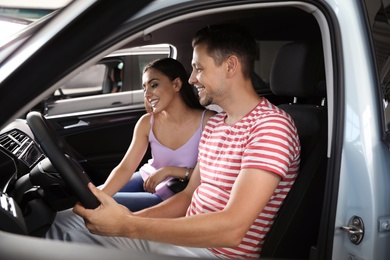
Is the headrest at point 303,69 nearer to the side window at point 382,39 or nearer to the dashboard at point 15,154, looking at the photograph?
the side window at point 382,39

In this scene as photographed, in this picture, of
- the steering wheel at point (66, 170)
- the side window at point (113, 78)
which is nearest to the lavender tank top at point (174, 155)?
the steering wheel at point (66, 170)

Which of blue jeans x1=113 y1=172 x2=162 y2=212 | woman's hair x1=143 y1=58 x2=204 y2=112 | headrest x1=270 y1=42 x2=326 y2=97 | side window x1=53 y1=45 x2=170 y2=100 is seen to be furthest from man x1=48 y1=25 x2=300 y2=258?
side window x1=53 y1=45 x2=170 y2=100

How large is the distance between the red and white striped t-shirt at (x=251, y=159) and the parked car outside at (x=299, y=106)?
5 cm

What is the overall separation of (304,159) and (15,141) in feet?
4.51

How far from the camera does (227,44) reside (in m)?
1.89

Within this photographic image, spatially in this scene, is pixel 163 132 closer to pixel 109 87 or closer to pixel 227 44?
pixel 227 44

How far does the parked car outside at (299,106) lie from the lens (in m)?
1.23

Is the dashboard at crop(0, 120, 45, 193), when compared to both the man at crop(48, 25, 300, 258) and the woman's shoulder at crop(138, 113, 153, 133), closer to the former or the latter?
the man at crop(48, 25, 300, 258)

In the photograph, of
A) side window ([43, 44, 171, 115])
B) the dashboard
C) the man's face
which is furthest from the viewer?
side window ([43, 44, 171, 115])

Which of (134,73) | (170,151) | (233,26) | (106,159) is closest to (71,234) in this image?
(170,151)

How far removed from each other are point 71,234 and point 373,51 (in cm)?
125

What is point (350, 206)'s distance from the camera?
5.27 ft

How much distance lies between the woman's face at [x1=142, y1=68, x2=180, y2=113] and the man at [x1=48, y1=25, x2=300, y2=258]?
64cm

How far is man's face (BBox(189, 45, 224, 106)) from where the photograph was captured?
1868mm
